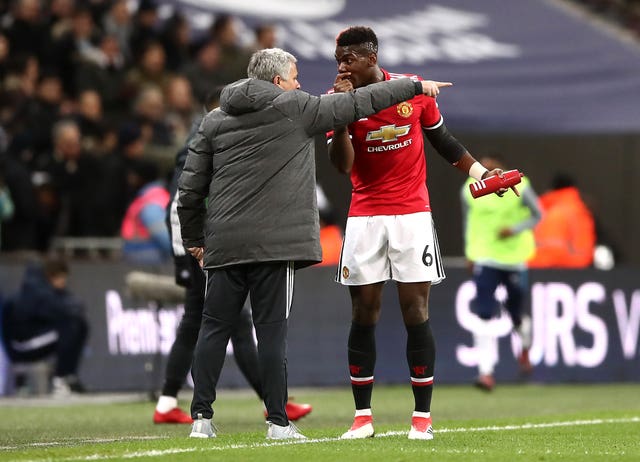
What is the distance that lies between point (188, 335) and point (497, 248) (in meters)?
5.63

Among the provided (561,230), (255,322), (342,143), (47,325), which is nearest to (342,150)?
(342,143)

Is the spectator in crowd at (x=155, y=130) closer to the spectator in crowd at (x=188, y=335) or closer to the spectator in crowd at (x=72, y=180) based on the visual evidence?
the spectator in crowd at (x=72, y=180)

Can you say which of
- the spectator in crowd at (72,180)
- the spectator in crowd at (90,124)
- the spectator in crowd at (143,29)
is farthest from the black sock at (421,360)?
the spectator in crowd at (143,29)

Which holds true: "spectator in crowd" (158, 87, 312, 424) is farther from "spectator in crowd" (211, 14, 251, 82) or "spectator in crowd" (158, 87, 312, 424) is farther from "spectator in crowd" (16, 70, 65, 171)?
"spectator in crowd" (211, 14, 251, 82)

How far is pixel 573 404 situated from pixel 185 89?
24.6ft

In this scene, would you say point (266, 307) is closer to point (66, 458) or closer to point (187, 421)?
point (66, 458)

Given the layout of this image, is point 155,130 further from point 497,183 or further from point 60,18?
point 497,183

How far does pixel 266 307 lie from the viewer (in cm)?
790

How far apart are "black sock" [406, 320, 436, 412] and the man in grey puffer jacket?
0.72 metres

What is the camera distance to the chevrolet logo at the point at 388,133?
8227mm

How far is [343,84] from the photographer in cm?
799

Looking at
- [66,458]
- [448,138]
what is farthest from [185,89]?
[66,458]

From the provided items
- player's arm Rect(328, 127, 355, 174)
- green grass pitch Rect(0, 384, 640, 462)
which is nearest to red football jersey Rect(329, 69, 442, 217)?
player's arm Rect(328, 127, 355, 174)

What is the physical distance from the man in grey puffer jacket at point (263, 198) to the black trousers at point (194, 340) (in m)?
1.66
